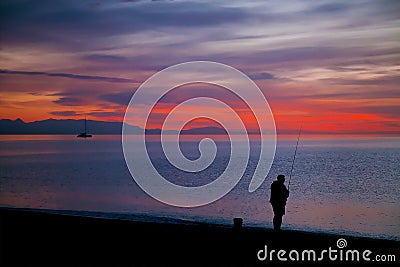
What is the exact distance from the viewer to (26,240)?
13.4m

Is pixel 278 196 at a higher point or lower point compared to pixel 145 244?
higher

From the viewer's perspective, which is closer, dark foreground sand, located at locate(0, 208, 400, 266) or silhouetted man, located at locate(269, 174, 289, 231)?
dark foreground sand, located at locate(0, 208, 400, 266)

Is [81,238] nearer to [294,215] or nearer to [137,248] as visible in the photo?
[137,248]

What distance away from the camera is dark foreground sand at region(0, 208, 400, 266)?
11.6m

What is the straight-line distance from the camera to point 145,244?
43.5 feet

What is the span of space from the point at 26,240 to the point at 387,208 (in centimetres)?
3760

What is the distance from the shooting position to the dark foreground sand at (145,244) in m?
11.6

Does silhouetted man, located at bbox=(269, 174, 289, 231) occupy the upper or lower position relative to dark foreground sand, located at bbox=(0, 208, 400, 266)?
upper

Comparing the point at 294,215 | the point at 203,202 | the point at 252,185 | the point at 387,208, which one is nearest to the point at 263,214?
the point at 294,215

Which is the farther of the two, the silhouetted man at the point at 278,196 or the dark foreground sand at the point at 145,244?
the silhouetted man at the point at 278,196

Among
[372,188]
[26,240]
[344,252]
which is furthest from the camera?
[372,188]

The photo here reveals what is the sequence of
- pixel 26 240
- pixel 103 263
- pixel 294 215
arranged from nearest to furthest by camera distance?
1. pixel 103 263
2. pixel 26 240
3. pixel 294 215

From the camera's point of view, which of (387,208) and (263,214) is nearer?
(263,214)

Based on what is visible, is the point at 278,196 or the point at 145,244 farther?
the point at 278,196
